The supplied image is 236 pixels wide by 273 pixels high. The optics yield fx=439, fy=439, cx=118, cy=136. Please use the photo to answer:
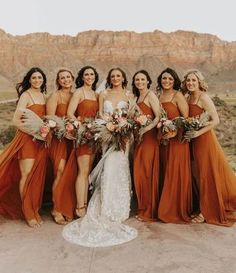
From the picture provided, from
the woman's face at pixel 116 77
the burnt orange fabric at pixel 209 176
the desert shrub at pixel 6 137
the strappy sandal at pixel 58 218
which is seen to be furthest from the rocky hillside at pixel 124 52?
the strappy sandal at pixel 58 218

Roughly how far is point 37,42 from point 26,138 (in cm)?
15209

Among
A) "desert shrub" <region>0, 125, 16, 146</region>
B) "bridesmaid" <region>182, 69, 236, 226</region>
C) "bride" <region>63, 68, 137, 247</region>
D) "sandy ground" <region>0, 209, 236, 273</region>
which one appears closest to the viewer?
"sandy ground" <region>0, 209, 236, 273</region>

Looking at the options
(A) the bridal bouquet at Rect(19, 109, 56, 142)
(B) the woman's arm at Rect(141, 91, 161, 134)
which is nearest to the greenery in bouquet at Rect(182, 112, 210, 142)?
(B) the woman's arm at Rect(141, 91, 161, 134)

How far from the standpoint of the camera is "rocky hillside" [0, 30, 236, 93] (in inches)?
5315

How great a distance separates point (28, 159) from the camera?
19.9 feet

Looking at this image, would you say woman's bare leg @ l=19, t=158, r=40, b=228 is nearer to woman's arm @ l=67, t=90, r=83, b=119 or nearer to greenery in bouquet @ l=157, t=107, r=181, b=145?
woman's arm @ l=67, t=90, r=83, b=119

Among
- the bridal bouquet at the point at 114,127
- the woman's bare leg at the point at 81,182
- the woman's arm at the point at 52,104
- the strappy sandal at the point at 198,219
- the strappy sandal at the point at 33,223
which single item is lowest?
the strappy sandal at the point at 33,223

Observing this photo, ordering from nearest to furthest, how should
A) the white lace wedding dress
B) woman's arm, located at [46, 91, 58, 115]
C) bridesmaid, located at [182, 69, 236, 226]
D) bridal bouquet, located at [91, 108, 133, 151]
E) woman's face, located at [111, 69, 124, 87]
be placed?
the white lace wedding dress → bridal bouquet, located at [91, 108, 133, 151] → bridesmaid, located at [182, 69, 236, 226] → woman's arm, located at [46, 91, 58, 115] → woman's face, located at [111, 69, 124, 87]

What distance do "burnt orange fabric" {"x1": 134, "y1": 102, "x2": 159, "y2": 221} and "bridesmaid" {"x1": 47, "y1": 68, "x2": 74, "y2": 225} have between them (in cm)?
106

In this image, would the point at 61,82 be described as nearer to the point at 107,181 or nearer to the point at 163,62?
the point at 107,181

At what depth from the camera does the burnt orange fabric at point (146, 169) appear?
20.6 ft

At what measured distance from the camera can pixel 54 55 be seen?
14075 cm

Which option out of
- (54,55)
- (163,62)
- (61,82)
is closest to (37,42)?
(54,55)

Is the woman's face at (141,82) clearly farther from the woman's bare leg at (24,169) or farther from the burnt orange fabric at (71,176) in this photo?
the woman's bare leg at (24,169)
